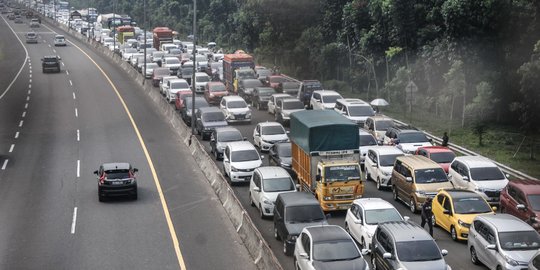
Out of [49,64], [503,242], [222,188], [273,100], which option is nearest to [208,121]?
[273,100]

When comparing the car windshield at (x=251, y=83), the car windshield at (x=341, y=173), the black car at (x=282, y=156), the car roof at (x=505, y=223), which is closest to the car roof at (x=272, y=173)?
the car windshield at (x=341, y=173)

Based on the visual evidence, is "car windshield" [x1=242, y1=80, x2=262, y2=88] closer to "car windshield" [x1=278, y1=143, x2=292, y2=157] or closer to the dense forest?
the dense forest

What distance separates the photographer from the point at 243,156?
120 feet

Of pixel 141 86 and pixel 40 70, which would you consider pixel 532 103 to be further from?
pixel 40 70

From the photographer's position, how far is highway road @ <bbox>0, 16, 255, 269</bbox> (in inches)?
1032

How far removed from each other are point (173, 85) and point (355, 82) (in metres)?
17.8

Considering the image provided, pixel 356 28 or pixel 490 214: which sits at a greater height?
pixel 356 28

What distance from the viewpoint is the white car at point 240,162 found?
36.0m

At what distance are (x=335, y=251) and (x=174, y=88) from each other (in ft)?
132

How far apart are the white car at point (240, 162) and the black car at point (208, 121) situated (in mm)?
8777

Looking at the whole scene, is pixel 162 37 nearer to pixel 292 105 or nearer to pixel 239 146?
pixel 292 105

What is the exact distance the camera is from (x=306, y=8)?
8031 cm

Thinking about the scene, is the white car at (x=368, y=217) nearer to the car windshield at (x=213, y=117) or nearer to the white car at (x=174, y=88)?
the car windshield at (x=213, y=117)

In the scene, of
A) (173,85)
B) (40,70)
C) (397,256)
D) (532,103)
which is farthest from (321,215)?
(40,70)
